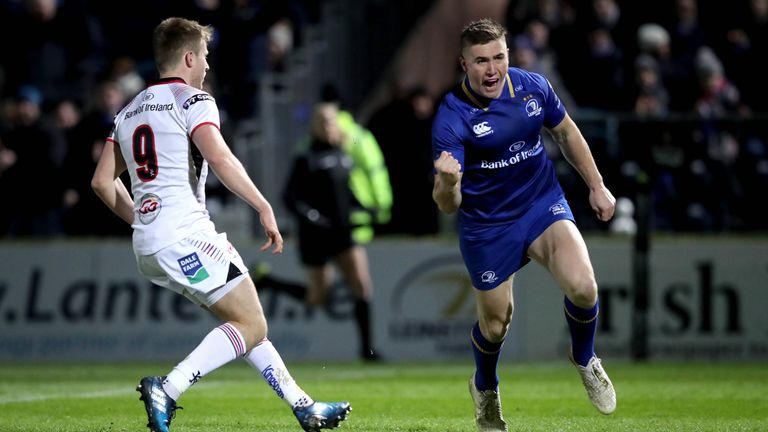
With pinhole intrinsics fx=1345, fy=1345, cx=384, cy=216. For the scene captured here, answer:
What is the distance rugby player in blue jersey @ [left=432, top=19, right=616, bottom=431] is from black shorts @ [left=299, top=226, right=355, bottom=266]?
619 cm

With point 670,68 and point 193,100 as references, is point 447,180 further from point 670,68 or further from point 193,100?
point 670,68

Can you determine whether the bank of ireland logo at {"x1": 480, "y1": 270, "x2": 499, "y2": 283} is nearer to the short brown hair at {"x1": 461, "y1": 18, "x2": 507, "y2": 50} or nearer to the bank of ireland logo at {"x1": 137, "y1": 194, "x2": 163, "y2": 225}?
the short brown hair at {"x1": 461, "y1": 18, "x2": 507, "y2": 50}

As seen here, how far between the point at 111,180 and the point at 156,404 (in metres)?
1.34

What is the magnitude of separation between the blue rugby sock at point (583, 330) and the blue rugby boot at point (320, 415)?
64.9 inches

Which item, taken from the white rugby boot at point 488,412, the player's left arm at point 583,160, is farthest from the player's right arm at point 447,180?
the white rugby boot at point 488,412

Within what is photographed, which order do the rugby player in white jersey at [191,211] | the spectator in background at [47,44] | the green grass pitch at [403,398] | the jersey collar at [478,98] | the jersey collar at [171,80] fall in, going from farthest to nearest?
the spectator in background at [47,44], the green grass pitch at [403,398], the jersey collar at [478,98], the jersey collar at [171,80], the rugby player in white jersey at [191,211]

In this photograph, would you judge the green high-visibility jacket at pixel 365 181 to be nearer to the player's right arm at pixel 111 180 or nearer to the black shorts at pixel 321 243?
the black shorts at pixel 321 243

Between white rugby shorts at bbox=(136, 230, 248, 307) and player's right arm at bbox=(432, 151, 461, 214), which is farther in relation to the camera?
player's right arm at bbox=(432, 151, 461, 214)

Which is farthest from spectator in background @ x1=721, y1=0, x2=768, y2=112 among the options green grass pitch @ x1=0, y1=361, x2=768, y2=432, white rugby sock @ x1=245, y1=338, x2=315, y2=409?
white rugby sock @ x1=245, y1=338, x2=315, y2=409

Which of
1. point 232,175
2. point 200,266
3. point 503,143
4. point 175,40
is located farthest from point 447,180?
point 175,40

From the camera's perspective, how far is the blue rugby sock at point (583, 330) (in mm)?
8031

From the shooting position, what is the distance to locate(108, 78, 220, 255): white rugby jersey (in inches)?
278

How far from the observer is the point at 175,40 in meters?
7.18

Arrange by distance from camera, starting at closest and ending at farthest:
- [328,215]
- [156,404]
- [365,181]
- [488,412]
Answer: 1. [156,404]
2. [488,412]
3. [328,215]
4. [365,181]
